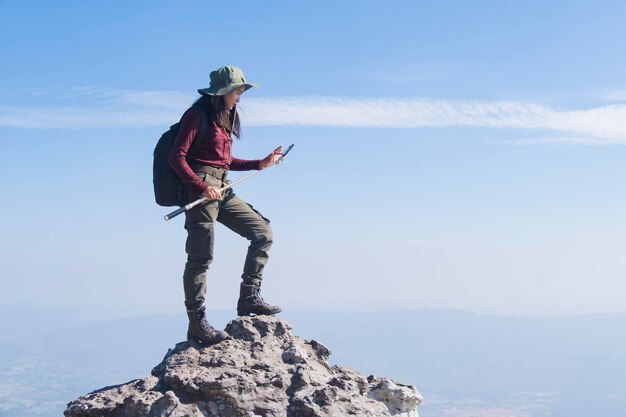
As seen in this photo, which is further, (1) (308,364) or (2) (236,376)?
(1) (308,364)

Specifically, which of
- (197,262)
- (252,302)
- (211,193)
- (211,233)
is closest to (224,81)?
(211,193)

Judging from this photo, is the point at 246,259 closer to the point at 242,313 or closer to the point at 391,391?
the point at 242,313

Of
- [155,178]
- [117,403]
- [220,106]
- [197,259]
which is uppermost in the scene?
[220,106]

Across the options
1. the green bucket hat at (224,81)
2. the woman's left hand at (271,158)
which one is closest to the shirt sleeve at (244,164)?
the woman's left hand at (271,158)

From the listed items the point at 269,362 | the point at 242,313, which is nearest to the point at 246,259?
the point at 242,313

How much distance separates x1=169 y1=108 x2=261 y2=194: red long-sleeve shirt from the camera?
10.7 metres

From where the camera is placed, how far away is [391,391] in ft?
36.6

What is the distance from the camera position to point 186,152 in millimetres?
10820

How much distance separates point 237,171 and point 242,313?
247 cm

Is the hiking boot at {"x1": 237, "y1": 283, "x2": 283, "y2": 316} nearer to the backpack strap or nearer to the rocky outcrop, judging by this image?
the rocky outcrop

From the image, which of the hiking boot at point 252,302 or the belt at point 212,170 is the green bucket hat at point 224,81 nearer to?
the belt at point 212,170

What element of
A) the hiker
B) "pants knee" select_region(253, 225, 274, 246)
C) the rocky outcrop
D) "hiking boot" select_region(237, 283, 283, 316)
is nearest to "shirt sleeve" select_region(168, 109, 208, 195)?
the hiker

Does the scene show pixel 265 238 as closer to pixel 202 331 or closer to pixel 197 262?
pixel 197 262

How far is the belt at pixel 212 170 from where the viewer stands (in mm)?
11258
